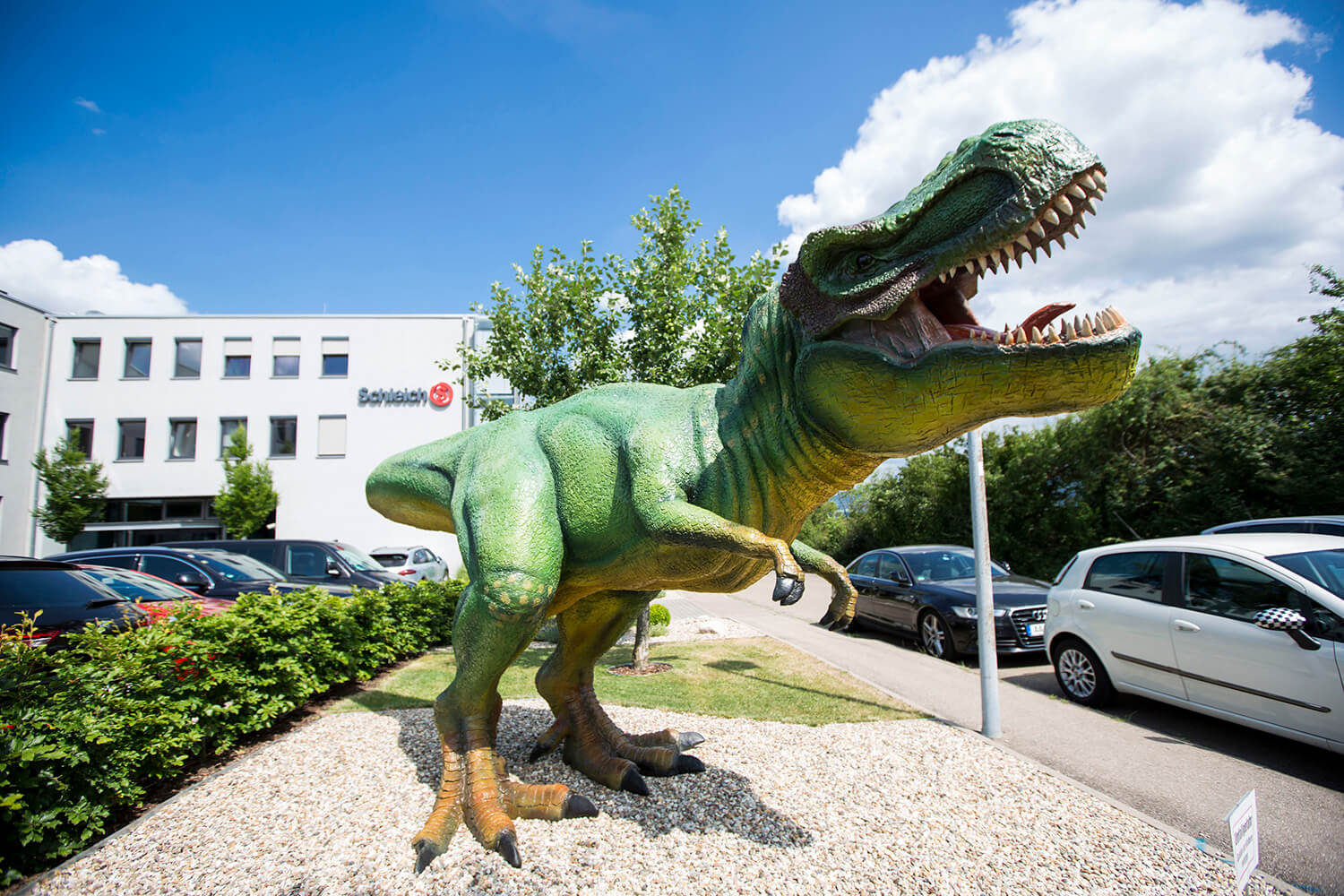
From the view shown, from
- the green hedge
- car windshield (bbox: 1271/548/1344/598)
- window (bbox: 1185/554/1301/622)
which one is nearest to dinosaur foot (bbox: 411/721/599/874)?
the green hedge

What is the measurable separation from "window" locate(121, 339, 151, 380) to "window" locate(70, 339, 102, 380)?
→ 2.85 ft

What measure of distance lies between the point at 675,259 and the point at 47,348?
2669 cm

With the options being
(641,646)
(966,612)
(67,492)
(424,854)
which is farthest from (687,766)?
(67,492)

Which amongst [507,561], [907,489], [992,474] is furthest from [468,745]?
[907,489]

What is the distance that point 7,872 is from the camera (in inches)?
105

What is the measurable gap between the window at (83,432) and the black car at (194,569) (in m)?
18.6

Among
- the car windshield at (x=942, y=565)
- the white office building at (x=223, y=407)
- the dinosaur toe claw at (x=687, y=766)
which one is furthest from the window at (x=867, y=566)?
the white office building at (x=223, y=407)

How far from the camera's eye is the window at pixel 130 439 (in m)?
23.5

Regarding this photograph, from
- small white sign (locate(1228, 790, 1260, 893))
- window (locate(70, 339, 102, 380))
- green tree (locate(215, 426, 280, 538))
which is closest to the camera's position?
small white sign (locate(1228, 790, 1260, 893))

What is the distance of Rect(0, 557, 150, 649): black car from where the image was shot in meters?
4.25

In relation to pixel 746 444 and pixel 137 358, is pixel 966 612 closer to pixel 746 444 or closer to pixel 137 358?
pixel 746 444

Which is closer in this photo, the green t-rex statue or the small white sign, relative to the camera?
the green t-rex statue

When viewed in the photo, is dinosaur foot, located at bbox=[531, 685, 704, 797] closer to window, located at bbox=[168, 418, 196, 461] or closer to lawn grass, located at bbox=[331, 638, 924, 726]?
lawn grass, located at bbox=[331, 638, 924, 726]

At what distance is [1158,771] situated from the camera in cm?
445
